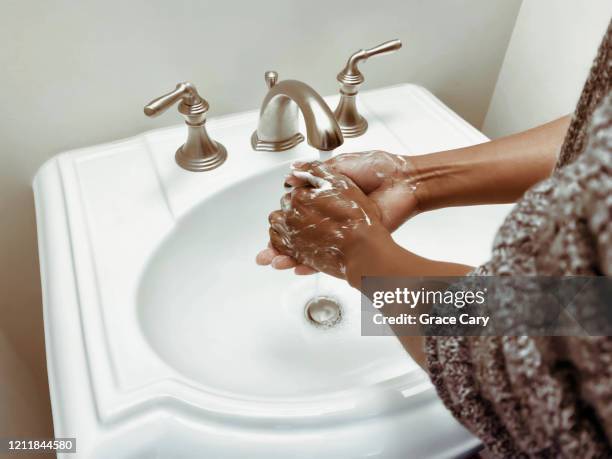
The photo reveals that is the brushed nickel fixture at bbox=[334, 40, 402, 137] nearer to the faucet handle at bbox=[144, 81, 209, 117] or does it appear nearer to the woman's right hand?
the woman's right hand

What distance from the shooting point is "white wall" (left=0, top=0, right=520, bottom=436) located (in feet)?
1.83

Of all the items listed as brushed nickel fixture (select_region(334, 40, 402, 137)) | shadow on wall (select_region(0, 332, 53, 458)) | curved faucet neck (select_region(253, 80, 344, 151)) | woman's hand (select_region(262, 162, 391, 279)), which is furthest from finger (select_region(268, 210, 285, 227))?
shadow on wall (select_region(0, 332, 53, 458))

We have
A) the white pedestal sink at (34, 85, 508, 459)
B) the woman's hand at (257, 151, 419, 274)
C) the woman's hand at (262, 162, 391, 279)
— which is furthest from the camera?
the woman's hand at (257, 151, 419, 274)

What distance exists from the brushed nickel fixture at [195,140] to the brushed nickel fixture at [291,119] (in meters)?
0.07

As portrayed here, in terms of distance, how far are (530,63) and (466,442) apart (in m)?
0.71

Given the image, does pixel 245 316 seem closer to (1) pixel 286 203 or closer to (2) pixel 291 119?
(1) pixel 286 203

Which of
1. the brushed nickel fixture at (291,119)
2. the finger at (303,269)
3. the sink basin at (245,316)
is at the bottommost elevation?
the sink basin at (245,316)

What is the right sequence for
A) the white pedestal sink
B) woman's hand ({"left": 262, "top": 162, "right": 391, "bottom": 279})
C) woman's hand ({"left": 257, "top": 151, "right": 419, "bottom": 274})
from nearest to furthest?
Answer: the white pedestal sink
woman's hand ({"left": 262, "top": 162, "right": 391, "bottom": 279})
woman's hand ({"left": 257, "top": 151, "right": 419, "bottom": 274})

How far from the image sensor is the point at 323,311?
0.64 meters

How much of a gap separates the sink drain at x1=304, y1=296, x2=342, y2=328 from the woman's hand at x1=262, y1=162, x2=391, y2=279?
4.4 inches

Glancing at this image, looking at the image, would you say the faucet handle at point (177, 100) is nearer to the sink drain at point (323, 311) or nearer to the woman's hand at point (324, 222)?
the woman's hand at point (324, 222)

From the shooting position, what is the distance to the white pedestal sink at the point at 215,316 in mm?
378

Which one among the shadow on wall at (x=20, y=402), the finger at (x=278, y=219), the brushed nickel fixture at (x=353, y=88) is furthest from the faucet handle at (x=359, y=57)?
the shadow on wall at (x=20, y=402)

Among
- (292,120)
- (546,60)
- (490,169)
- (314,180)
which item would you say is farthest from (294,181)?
(546,60)
